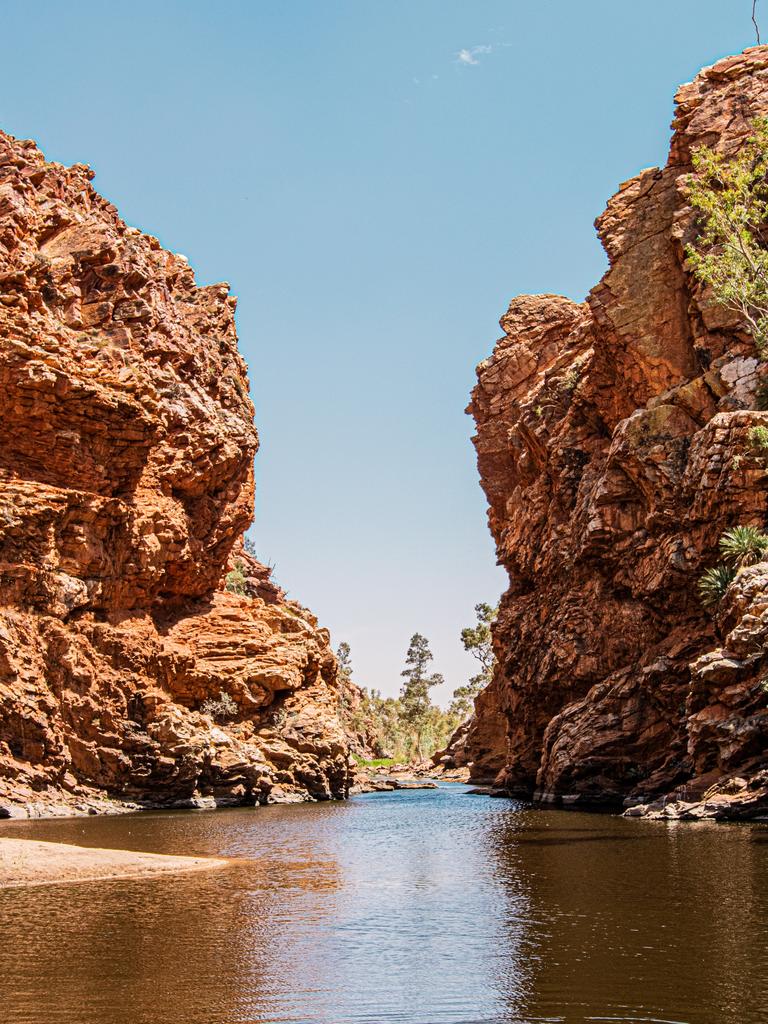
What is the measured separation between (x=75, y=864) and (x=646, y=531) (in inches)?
1453

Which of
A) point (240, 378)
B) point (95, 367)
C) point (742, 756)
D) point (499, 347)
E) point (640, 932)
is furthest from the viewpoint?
point (499, 347)

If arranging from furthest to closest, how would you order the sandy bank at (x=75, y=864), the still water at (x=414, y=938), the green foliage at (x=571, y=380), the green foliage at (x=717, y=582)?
the green foliage at (x=571, y=380), the green foliage at (x=717, y=582), the sandy bank at (x=75, y=864), the still water at (x=414, y=938)

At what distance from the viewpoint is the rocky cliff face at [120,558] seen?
49.3m

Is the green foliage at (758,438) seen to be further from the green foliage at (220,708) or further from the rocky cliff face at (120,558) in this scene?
the green foliage at (220,708)

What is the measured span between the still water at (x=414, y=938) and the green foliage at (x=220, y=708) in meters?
27.8

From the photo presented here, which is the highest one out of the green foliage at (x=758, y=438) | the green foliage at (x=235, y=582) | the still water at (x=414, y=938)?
the green foliage at (x=758, y=438)

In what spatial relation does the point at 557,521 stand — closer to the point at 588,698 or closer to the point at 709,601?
the point at 588,698

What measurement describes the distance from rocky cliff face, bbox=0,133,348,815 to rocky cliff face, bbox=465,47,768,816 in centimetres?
1594

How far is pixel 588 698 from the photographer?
51344 mm

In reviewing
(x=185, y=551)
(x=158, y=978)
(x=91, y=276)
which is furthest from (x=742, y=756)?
(x=91, y=276)

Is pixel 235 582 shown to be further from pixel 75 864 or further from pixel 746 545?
pixel 75 864

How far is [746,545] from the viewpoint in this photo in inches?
1574

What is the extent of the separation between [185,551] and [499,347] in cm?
3768

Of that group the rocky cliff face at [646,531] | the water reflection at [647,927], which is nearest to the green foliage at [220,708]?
the rocky cliff face at [646,531]
